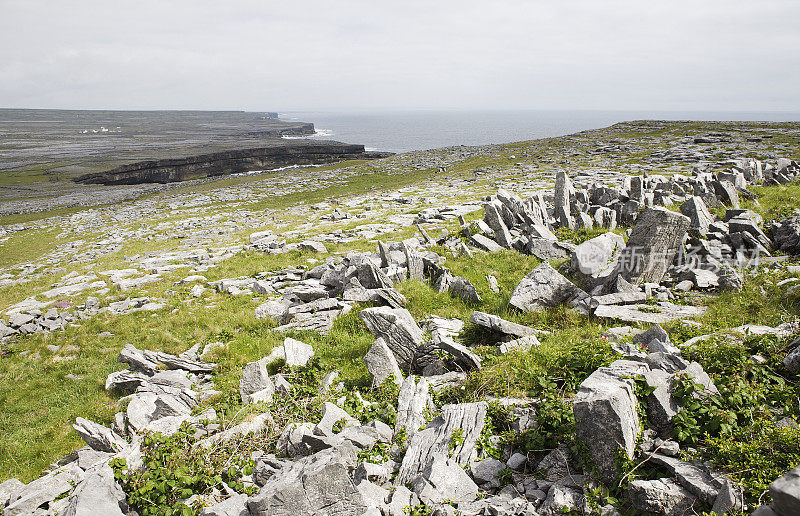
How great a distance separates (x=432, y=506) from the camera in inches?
190

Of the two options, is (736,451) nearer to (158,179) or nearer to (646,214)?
(646,214)

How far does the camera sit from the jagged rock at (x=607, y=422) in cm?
489

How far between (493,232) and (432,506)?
47.0ft

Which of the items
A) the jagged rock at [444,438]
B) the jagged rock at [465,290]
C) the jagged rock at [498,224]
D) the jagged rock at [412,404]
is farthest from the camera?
the jagged rock at [498,224]

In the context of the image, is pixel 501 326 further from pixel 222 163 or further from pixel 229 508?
Result: pixel 222 163

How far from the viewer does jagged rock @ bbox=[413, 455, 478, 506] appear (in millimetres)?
4977

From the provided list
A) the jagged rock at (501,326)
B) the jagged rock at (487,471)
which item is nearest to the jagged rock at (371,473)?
the jagged rock at (487,471)

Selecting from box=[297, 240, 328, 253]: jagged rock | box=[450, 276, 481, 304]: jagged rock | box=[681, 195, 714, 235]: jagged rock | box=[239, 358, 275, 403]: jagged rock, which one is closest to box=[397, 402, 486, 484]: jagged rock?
box=[239, 358, 275, 403]: jagged rock

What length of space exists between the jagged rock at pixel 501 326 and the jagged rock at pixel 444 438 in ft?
10.1

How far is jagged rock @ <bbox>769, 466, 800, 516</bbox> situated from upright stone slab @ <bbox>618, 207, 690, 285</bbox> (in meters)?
8.84

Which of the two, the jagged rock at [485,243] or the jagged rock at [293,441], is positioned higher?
the jagged rock at [485,243]

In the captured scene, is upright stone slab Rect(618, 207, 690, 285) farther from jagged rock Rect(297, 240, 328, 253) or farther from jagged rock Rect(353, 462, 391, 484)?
jagged rock Rect(297, 240, 328, 253)

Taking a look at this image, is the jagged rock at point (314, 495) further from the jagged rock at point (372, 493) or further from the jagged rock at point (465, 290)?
the jagged rock at point (465, 290)

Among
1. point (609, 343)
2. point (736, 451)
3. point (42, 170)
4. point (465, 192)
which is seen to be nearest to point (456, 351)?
point (609, 343)
